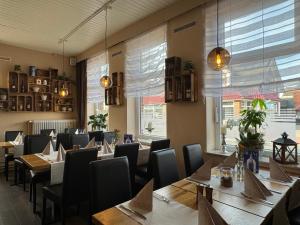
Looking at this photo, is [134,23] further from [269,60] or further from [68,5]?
[269,60]

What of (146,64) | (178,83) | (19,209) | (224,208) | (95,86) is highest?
(146,64)

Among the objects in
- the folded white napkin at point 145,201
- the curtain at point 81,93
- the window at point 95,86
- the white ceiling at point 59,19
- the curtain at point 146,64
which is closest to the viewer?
the folded white napkin at point 145,201

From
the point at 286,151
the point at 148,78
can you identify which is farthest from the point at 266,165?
the point at 148,78

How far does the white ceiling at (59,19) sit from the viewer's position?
11.8ft

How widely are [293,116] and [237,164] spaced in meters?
1.05

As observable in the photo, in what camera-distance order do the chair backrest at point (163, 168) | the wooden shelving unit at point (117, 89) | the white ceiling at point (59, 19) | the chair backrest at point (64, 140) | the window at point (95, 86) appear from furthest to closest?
the window at point (95, 86) → the wooden shelving unit at point (117, 89) → the chair backrest at point (64, 140) → the white ceiling at point (59, 19) → the chair backrest at point (163, 168)

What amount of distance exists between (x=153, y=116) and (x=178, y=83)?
1.19 metres

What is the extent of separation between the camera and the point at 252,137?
7.75 feet

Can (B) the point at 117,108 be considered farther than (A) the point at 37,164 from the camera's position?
Yes

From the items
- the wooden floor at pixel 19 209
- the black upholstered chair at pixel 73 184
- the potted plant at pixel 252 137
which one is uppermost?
the potted plant at pixel 252 137

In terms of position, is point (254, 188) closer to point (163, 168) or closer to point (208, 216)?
point (208, 216)

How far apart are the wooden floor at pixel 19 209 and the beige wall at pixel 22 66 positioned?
2174 millimetres

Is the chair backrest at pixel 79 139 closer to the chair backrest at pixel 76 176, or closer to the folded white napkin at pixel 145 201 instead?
the chair backrest at pixel 76 176

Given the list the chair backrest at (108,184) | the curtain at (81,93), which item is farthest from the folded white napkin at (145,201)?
the curtain at (81,93)
